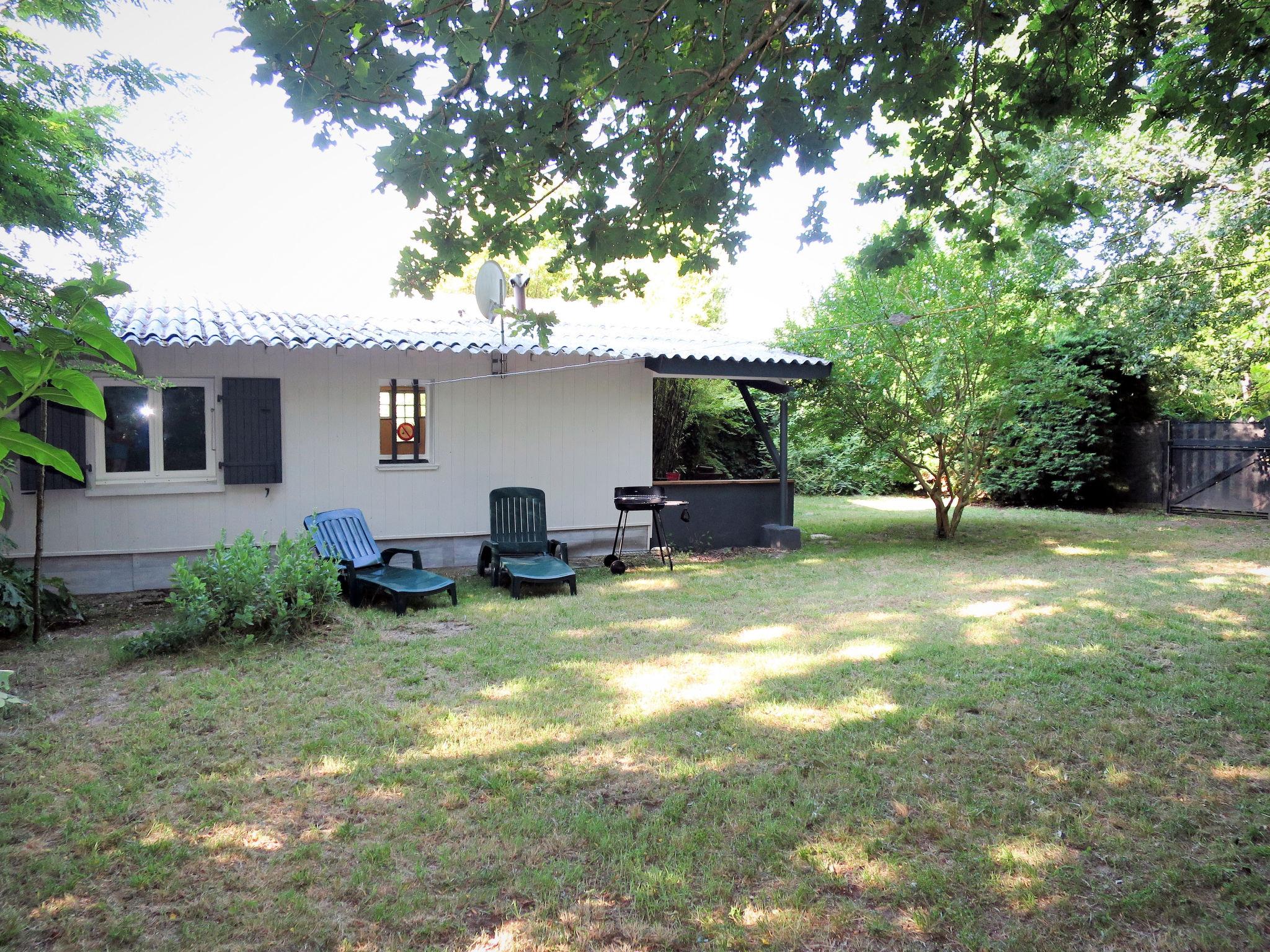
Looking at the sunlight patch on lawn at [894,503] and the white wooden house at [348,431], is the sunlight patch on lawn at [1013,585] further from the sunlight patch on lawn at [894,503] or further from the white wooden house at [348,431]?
the sunlight patch on lawn at [894,503]

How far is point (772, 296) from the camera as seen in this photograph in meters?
36.1

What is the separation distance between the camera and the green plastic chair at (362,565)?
6.79 m

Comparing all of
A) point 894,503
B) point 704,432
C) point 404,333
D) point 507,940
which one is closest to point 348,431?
point 404,333

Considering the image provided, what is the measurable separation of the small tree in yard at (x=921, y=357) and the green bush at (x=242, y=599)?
7.35 meters

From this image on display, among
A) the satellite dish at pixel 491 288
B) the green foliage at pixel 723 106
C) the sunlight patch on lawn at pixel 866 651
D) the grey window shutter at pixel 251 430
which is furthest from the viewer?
the satellite dish at pixel 491 288

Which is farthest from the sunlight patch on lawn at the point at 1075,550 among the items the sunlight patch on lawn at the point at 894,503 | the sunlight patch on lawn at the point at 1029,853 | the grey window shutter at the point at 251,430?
the grey window shutter at the point at 251,430

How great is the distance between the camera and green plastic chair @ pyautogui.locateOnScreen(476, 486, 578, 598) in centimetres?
805

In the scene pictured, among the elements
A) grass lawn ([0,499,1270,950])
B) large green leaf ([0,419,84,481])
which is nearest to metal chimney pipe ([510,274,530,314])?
grass lawn ([0,499,1270,950])

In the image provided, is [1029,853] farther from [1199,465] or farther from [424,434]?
[1199,465]

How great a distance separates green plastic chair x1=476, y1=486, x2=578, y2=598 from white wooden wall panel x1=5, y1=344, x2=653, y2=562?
679 millimetres

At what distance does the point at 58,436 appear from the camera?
268 inches

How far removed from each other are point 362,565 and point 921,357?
7870 mm

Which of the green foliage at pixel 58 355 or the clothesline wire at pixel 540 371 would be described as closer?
the green foliage at pixel 58 355

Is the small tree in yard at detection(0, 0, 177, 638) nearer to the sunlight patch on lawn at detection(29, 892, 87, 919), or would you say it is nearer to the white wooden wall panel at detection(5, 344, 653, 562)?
the white wooden wall panel at detection(5, 344, 653, 562)
